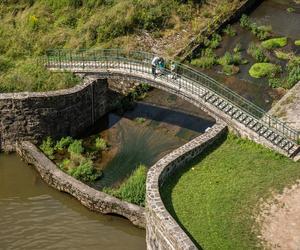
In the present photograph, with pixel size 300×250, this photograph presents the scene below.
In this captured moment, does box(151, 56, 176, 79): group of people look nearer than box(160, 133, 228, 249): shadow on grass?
No

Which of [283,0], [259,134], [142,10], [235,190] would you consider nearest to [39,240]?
[235,190]

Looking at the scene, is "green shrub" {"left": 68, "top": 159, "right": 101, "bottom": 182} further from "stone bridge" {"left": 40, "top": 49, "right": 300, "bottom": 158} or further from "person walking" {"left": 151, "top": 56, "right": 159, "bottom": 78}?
"person walking" {"left": 151, "top": 56, "right": 159, "bottom": 78}

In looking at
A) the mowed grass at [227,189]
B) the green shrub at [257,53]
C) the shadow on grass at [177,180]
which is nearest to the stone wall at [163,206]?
the shadow on grass at [177,180]

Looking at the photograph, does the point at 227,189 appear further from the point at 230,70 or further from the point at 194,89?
the point at 230,70

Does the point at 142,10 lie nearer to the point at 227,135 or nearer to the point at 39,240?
the point at 227,135

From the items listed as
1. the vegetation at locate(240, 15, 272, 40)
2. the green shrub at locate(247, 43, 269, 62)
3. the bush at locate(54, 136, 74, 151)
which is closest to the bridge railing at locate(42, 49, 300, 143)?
the bush at locate(54, 136, 74, 151)

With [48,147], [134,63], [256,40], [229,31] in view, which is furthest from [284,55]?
[48,147]

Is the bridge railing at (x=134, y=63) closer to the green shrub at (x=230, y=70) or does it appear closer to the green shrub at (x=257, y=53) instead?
the green shrub at (x=230, y=70)
